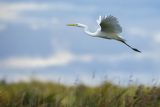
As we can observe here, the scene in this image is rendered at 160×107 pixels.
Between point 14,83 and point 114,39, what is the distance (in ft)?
22.2

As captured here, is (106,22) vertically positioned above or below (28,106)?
above

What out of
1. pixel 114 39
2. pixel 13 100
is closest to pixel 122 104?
pixel 114 39

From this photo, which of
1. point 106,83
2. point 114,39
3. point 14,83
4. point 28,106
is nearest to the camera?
point 28,106

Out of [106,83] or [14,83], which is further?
[14,83]

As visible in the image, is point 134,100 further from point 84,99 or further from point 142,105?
point 84,99

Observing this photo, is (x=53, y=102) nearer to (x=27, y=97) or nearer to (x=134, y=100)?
(x=27, y=97)

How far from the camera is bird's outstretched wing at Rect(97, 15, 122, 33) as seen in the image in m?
9.88

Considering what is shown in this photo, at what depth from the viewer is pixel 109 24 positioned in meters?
9.99

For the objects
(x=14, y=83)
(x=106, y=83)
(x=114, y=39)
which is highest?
(x=114, y=39)

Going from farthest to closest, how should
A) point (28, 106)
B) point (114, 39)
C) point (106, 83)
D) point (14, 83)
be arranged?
1. point (14, 83)
2. point (106, 83)
3. point (114, 39)
4. point (28, 106)

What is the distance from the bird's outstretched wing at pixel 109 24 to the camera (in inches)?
389

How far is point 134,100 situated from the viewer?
406 inches

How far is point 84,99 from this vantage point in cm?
1067

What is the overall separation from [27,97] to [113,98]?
143 cm
